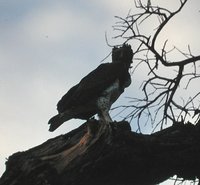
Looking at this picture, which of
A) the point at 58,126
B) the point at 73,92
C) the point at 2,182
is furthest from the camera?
the point at 73,92

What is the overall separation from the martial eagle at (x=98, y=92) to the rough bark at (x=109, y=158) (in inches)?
76.6

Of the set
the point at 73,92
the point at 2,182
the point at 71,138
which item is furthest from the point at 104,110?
the point at 2,182

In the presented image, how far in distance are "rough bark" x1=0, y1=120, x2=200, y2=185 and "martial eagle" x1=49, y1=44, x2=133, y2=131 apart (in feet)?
6.38

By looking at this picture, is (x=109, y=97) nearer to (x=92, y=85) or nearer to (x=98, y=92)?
(x=98, y=92)

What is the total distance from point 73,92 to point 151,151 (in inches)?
111

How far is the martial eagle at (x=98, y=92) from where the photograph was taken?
6.47m

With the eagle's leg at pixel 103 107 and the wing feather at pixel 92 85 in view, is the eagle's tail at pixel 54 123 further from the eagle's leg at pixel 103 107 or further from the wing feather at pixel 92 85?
the eagle's leg at pixel 103 107

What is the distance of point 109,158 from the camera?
395cm

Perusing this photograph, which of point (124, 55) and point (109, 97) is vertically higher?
point (124, 55)

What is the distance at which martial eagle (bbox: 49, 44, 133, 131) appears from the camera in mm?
6468

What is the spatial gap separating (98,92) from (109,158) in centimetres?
301

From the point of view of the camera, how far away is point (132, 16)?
524cm

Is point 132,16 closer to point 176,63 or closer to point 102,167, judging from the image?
point 176,63

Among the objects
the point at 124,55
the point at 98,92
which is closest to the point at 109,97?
the point at 98,92
